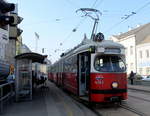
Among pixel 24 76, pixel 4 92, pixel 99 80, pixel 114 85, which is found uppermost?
pixel 24 76

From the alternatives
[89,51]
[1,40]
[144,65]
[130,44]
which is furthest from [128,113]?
[130,44]

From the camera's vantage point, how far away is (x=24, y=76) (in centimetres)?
1414

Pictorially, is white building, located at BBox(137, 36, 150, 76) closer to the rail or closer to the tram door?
the tram door

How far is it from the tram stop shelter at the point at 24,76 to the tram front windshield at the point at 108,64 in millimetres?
4493

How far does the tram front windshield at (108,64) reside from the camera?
10.2 m

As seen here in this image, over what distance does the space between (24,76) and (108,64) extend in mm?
5844

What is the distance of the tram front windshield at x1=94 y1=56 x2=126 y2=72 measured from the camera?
10.2 metres

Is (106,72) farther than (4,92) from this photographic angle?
No

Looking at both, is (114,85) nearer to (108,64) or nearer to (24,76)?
(108,64)

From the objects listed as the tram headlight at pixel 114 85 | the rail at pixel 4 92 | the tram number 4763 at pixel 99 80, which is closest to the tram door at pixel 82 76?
the tram number 4763 at pixel 99 80

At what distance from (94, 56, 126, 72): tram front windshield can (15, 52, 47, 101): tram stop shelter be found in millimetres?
4493

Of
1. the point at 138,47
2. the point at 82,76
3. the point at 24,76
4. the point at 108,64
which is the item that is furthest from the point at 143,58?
the point at 108,64

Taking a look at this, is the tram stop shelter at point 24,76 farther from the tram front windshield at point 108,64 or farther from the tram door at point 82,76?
the tram front windshield at point 108,64

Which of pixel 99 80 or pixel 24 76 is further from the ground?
pixel 24 76
